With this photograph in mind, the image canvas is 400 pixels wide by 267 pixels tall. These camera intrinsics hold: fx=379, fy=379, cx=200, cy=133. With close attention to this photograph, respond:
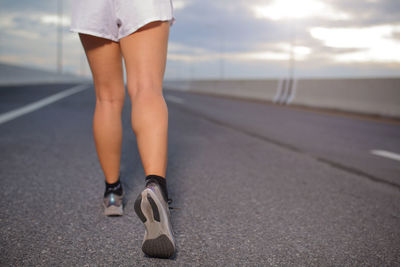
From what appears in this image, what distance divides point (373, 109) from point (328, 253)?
30.3 feet

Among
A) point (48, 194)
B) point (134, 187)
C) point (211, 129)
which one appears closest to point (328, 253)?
point (134, 187)

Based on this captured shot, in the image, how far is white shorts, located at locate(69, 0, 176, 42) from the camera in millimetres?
1792

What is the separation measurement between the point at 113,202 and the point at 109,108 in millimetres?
553

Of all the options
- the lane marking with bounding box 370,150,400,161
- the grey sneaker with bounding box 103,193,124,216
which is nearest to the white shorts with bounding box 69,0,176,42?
the grey sneaker with bounding box 103,193,124,216

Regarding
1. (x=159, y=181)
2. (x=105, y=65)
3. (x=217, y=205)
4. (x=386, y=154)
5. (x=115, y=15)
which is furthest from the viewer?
(x=386, y=154)

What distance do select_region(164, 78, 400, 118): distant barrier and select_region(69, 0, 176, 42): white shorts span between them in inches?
354

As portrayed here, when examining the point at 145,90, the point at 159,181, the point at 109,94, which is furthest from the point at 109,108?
the point at 159,181

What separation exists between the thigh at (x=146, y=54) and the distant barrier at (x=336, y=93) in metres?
8.89

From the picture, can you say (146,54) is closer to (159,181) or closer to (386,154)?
(159,181)

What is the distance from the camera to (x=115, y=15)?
1.87 metres

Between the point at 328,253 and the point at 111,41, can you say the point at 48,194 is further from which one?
the point at 328,253

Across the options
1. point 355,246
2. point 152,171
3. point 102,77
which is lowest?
point 355,246

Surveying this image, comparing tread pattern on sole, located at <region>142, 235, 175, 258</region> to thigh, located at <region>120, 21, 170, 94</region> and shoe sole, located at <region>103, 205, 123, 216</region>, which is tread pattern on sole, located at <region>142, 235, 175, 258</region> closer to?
shoe sole, located at <region>103, 205, 123, 216</region>

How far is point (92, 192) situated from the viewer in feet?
8.70
